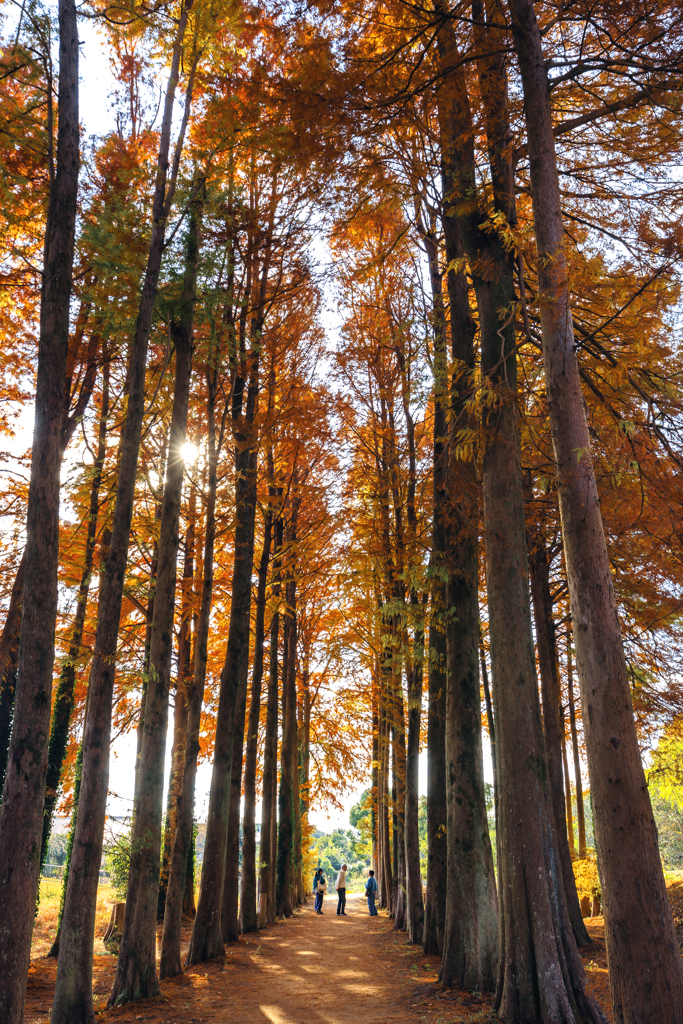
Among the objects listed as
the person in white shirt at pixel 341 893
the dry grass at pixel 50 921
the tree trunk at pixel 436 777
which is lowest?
the person in white shirt at pixel 341 893

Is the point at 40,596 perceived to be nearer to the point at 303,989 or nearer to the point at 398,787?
the point at 303,989

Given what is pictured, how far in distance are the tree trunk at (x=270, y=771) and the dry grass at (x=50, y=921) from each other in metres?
3.83

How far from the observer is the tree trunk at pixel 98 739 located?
615cm

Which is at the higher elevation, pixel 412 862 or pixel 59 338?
pixel 59 338

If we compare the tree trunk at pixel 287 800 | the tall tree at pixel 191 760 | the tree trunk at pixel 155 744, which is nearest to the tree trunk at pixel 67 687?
the tall tree at pixel 191 760

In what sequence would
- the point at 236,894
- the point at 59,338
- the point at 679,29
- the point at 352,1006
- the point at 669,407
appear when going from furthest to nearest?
the point at 236,894 → the point at 352,1006 → the point at 59,338 → the point at 669,407 → the point at 679,29

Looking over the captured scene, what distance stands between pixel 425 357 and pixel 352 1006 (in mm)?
8710

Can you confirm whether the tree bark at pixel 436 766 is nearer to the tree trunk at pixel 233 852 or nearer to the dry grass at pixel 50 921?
the tree trunk at pixel 233 852

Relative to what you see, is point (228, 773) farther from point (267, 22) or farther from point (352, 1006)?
point (267, 22)

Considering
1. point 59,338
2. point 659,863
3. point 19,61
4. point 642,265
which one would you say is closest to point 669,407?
point 642,265

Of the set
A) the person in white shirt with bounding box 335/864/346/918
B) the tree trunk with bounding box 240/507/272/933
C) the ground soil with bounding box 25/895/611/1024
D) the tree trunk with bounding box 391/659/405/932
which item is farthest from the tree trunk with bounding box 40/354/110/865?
the person in white shirt with bounding box 335/864/346/918

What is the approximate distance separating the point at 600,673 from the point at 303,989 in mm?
6983

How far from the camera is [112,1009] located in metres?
7.01

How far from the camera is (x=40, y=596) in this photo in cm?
616
